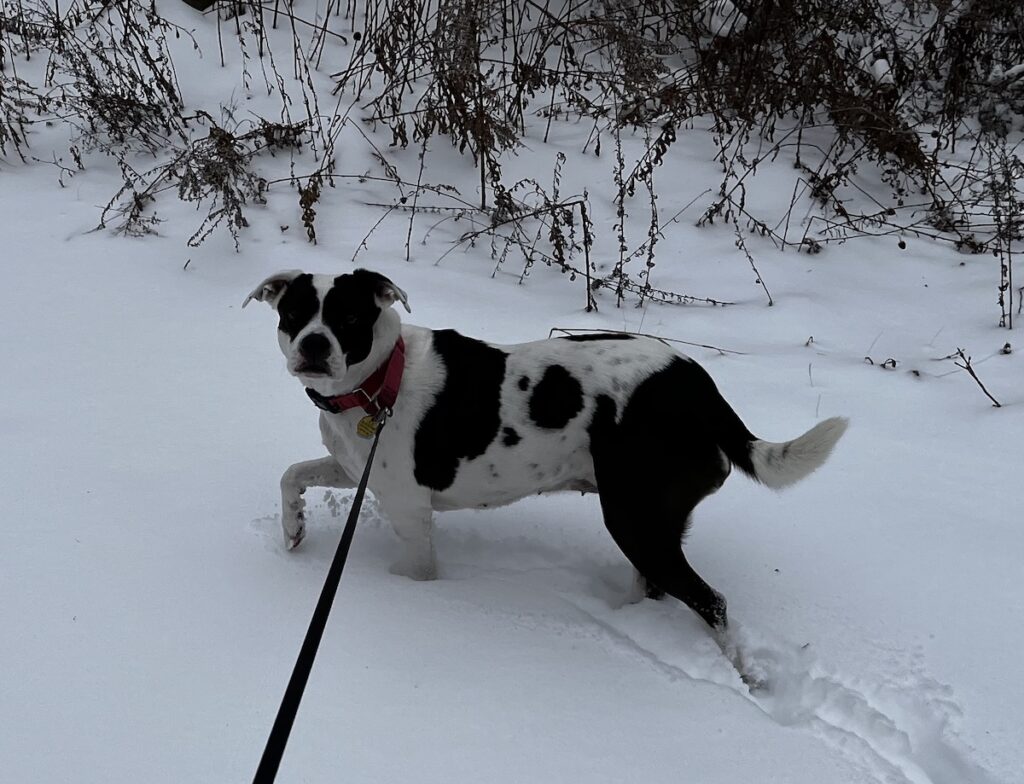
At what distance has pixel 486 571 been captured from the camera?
3102mm

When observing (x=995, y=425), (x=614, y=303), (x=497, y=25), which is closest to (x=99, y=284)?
(x=614, y=303)

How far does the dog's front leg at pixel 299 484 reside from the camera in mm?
3008

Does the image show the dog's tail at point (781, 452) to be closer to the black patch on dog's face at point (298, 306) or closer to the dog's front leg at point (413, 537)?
the dog's front leg at point (413, 537)

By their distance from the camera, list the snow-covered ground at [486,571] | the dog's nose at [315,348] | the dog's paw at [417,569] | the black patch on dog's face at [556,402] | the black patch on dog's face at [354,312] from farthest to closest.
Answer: the dog's paw at [417,569], the black patch on dog's face at [556,402], the black patch on dog's face at [354,312], the dog's nose at [315,348], the snow-covered ground at [486,571]

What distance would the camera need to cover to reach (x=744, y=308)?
16.4 feet

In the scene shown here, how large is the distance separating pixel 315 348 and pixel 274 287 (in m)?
0.43

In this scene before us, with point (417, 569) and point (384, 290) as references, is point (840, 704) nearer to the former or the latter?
point (417, 569)

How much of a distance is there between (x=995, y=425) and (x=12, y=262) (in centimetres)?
517

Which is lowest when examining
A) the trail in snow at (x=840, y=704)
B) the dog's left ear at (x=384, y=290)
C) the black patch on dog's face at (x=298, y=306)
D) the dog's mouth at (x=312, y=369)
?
the trail in snow at (x=840, y=704)

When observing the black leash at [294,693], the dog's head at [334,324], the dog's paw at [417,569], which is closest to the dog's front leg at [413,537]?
the dog's paw at [417,569]

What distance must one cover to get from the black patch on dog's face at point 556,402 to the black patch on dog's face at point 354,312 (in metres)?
0.57

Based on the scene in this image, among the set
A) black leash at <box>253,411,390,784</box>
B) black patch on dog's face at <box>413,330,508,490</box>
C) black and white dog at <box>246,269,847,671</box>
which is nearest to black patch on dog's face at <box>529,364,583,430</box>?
black and white dog at <box>246,269,847,671</box>

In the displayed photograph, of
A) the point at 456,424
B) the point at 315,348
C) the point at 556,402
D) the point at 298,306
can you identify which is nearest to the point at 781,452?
the point at 556,402

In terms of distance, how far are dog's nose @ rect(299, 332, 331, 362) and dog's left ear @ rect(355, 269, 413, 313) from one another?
31 centimetres
